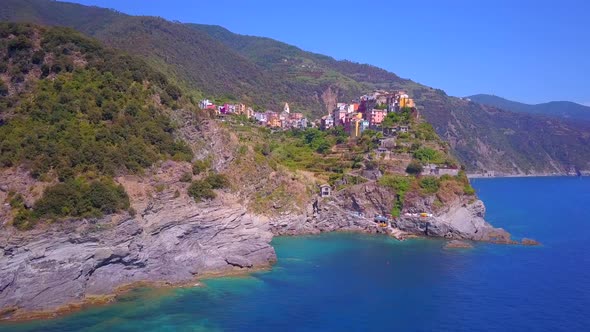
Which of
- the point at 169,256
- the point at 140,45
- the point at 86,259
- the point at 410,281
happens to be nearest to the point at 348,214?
the point at 410,281

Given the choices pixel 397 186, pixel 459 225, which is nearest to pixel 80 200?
pixel 397 186

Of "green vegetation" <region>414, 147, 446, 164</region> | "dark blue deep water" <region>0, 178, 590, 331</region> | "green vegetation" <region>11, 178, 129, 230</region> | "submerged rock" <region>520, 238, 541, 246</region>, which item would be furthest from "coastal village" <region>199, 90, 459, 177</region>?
"green vegetation" <region>11, 178, 129, 230</region>

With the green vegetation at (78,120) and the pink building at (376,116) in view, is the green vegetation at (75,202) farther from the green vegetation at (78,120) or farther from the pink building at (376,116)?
the pink building at (376,116)

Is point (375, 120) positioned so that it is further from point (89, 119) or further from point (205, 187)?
point (89, 119)

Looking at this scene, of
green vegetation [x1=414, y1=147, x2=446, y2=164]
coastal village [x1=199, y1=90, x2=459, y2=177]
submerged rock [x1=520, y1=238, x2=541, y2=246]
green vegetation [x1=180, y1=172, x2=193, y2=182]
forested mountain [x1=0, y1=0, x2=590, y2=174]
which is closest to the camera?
green vegetation [x1=180, y1=172, x2=193, y2=182]

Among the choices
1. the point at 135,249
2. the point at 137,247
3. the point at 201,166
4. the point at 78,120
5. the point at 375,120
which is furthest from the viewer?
the point at 375,120

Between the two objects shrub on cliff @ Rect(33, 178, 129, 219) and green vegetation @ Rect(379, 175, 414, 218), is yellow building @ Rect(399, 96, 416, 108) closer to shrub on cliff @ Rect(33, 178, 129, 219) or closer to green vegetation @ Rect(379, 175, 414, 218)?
green vegetation @ Rect(379, 175, 414, 218)
